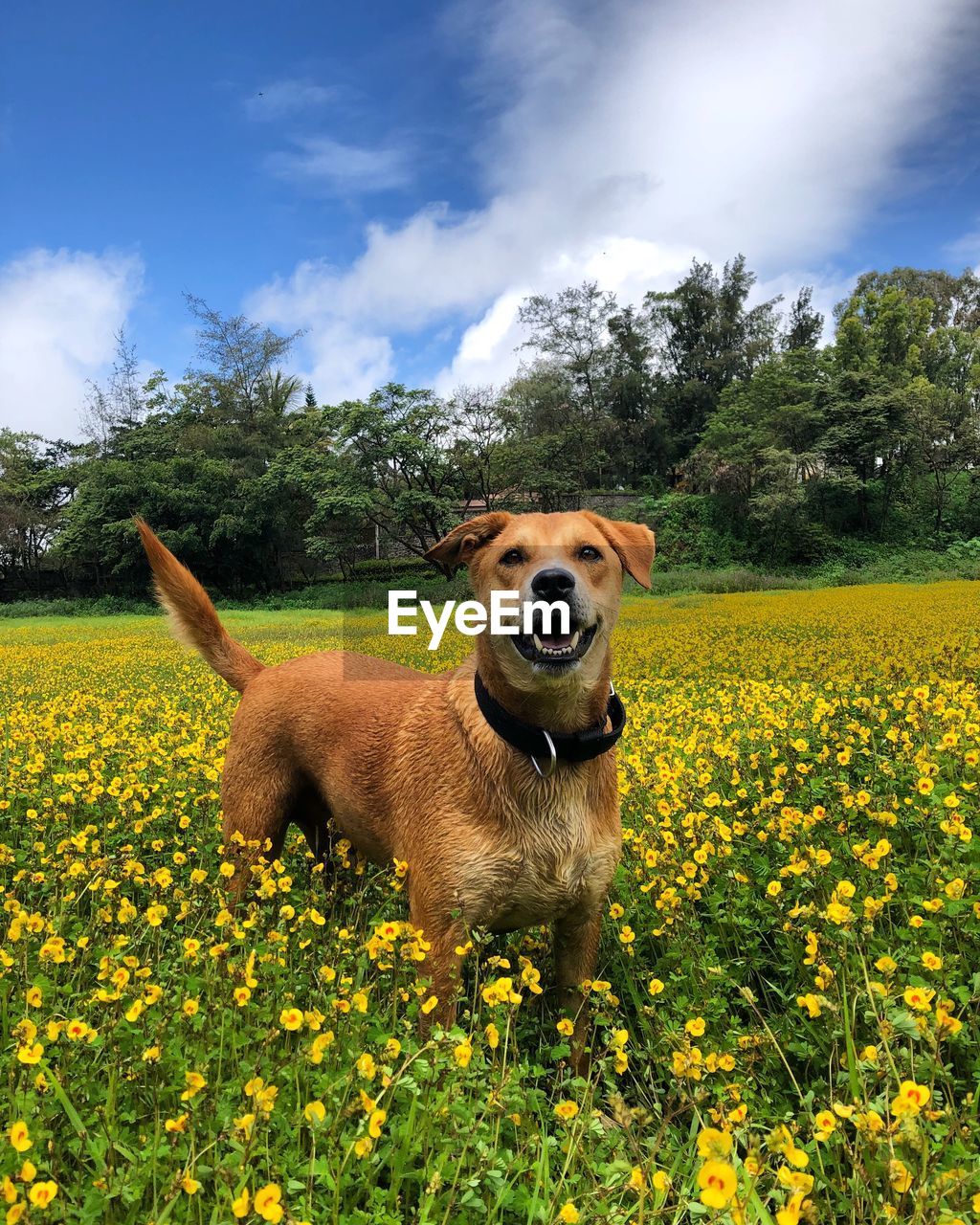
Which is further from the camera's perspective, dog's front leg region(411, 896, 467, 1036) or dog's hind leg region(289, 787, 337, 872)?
dog's hind leg region(289, 787, 337, 872)

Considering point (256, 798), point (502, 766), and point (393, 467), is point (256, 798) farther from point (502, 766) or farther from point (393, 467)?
point (393, 467)

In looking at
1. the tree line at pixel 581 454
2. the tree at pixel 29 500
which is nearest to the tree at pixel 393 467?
the tree line at pixel 581 454

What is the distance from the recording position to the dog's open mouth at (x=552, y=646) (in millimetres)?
2643

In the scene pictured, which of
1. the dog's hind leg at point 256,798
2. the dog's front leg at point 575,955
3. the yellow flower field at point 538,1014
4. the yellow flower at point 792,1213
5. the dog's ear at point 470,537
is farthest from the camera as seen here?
the dog's hind leg at point 256,798

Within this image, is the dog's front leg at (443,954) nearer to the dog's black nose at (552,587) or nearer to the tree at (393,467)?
the dog's black nose at (552,587)

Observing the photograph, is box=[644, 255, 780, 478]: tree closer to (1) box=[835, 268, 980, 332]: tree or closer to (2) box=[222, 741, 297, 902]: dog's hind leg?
(1) box=[835, 268, 980, 332]: tree

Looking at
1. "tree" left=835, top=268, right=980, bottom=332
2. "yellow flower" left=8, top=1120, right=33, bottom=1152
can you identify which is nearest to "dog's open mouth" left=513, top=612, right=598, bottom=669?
"yellow flower" left=8, top=1120, right=33, bottom=1152

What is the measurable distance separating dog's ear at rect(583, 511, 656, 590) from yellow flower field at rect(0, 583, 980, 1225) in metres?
1.26

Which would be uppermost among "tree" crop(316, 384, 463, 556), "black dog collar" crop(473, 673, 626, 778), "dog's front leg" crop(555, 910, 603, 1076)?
"tree" crop(316, 384, 463, 556)

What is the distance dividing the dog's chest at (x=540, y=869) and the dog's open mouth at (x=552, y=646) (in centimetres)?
54

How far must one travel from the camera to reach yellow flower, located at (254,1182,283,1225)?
120 centimetres

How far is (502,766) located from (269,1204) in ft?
5.51

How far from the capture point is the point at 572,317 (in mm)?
52188

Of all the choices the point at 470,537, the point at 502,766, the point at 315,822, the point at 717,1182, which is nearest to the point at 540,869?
the point at 502,766
